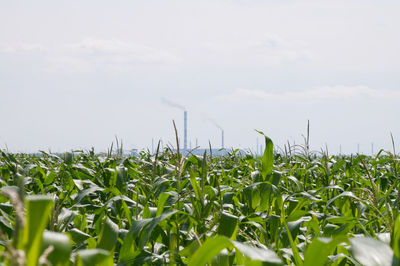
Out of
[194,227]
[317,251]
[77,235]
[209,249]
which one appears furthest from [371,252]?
[194,227]

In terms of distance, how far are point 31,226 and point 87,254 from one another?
0.25 m

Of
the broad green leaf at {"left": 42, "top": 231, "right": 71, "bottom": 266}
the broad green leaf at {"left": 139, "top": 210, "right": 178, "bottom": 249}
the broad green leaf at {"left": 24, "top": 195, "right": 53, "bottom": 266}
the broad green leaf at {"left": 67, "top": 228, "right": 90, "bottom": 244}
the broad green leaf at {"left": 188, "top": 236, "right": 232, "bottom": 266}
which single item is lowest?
the broad green leaf at {"left": 67, "top": 228, "right": 90, "bottom": 244}

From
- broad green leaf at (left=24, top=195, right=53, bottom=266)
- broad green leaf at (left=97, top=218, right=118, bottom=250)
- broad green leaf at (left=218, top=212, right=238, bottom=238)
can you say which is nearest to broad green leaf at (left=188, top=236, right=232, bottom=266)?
broad green leaf at (left=24, top=195, right=53, bottom=266)

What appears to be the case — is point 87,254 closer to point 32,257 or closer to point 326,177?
point 32,257

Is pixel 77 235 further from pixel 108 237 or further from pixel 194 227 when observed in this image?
pixel 194 227

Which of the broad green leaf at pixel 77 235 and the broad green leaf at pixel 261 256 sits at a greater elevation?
the broad green leaf at pixel 261 256

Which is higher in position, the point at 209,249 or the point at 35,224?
the point at 35,224

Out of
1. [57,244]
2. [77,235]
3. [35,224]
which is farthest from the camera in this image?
[77,235]

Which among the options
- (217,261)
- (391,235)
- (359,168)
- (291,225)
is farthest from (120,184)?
(359,168)

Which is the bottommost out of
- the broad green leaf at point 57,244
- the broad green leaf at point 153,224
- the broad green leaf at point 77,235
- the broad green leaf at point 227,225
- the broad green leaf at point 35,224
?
the broad green leaf at point 77,235

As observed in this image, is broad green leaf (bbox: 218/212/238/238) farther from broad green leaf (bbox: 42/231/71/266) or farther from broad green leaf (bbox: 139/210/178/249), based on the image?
broad green leaf (bbox: 42/231/71/266)

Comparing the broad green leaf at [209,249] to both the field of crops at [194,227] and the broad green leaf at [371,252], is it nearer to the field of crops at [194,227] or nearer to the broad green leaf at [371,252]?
the field of crops at [194,227]

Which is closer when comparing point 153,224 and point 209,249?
point 209,249

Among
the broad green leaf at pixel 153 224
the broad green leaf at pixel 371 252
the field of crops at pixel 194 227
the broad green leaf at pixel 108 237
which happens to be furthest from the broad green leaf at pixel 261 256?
the broad green leaf at pixel 108 237
